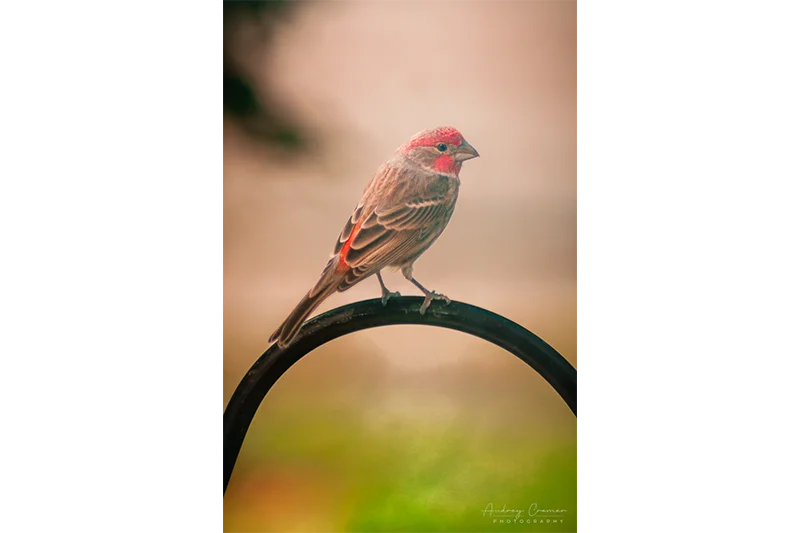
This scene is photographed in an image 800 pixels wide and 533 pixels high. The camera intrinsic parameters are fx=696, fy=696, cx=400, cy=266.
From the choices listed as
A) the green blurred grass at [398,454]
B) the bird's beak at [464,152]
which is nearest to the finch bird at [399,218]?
the bird's beak at [464,152]

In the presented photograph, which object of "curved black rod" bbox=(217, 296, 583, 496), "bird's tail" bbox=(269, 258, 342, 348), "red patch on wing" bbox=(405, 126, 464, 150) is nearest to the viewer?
"curved black rod" bbox=(217, 296, 583, 496)

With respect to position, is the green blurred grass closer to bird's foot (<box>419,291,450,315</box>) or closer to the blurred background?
the blurred background

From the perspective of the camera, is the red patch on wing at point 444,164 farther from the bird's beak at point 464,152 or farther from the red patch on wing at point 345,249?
the red patch on wing at point 345,249

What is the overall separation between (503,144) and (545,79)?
0.26 m

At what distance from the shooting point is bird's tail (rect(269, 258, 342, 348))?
2.24 m

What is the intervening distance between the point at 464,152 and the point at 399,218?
330 mm

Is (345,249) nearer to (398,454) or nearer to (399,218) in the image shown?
(399,218)

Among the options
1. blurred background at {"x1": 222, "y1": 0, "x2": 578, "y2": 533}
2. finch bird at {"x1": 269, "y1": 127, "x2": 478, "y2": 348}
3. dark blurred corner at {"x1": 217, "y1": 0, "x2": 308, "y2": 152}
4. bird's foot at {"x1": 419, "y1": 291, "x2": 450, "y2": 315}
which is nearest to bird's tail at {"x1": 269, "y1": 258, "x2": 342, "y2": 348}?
finch bird at {"x1": 269, "y1": 127, "x2": 478, "y2": 348}

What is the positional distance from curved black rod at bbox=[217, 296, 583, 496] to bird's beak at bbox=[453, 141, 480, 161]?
20.1 inches

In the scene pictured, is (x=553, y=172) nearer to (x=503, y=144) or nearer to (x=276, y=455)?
(x=503, y=144)

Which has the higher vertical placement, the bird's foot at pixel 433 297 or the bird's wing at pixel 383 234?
the bird's wing at pixel 383 234

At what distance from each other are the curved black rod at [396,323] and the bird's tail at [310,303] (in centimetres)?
4

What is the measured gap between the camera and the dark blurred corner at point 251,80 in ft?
7.82

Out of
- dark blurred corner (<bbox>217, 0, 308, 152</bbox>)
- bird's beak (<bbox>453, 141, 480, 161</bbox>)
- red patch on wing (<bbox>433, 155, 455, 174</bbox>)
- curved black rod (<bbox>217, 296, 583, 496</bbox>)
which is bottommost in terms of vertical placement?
curved black rod (<bbox>217, 296, 583, 496</bbox>)
